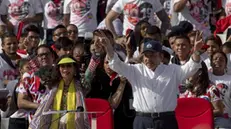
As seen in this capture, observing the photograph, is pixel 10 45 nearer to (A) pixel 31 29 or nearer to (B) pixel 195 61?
(A) pixel 31 29

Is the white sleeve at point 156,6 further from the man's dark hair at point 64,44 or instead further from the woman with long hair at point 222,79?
the woman with long hair at point 222,79

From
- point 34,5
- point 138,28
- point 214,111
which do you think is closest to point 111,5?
point 34,5

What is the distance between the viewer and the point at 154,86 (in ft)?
34.9

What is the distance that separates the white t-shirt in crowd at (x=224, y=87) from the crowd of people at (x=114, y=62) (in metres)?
0.01

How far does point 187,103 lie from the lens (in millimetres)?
11883

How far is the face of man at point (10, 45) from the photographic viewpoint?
14.0 metres

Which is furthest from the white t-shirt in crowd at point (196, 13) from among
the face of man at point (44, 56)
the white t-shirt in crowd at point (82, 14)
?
the face of man at point (44, 56)

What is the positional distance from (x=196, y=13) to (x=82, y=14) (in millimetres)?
2106

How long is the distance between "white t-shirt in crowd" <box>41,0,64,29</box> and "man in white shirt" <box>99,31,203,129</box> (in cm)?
601

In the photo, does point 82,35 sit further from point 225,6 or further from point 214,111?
point 214,111

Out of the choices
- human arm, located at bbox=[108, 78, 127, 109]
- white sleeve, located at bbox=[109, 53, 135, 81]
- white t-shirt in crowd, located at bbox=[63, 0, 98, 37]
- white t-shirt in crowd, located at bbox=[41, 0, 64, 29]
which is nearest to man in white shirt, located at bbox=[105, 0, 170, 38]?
white t-shirt in crowd, located at bbox=[63, 0, 98, 37]

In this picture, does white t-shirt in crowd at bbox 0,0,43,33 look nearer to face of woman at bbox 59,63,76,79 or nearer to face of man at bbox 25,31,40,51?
face of man at bbox 25,31,40,51

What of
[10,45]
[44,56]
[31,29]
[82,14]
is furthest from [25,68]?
[82,14]

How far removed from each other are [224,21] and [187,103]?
4220 mm
